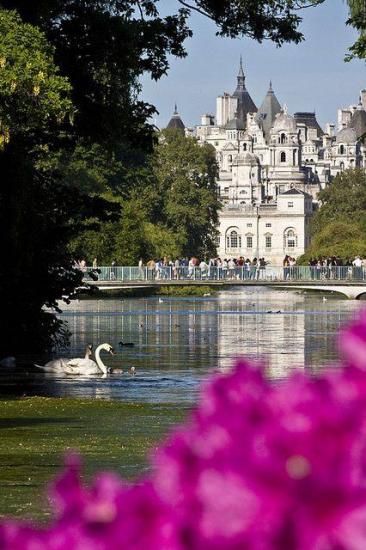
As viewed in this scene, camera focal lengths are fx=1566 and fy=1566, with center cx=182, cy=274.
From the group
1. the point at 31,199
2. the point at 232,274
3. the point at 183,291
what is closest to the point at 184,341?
the point at 31,199

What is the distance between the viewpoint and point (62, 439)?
13445 millimetres

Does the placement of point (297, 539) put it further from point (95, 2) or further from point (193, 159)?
point (193, 159)

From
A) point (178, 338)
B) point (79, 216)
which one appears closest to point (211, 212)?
point (178, 338)

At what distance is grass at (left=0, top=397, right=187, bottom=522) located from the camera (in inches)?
371

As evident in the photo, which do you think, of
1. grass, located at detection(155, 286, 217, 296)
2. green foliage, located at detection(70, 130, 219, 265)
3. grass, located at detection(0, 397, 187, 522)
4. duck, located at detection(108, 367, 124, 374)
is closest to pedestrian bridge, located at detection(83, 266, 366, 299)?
grass, located at detection(155, 286, 217, 296)

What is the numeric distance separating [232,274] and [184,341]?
53.9 meters

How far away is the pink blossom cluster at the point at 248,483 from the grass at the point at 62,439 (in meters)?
6.61

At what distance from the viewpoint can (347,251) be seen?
118750 millimetres

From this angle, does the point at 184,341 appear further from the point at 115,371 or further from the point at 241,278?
the point at 241,278

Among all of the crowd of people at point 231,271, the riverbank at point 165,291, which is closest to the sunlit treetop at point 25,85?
the crowd of people at point 231,271

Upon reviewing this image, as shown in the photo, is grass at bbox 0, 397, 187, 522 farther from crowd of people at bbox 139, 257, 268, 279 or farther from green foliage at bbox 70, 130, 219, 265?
green foliage at bbox 70, 130, 219, 265

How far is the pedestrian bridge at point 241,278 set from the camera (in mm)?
81250

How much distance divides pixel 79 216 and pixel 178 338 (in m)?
12.9

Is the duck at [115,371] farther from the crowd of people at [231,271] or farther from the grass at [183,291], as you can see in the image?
the grass at [183,291]
